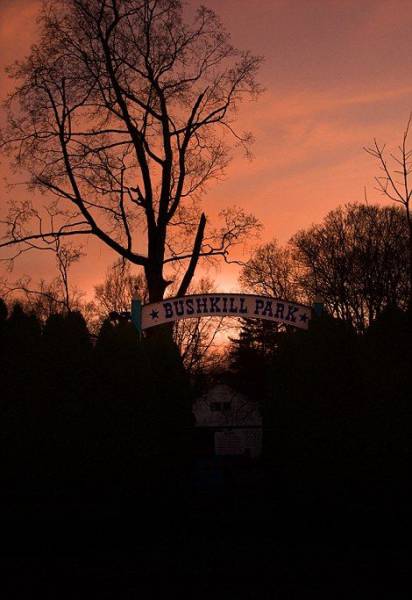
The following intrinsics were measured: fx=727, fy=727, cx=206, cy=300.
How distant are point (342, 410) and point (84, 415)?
4.88 metres

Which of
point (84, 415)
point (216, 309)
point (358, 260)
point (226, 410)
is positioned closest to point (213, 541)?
point (84, 415)

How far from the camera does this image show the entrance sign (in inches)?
617

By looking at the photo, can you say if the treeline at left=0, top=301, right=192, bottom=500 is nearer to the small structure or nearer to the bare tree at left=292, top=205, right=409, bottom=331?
the bare tree at left=292, top=205, right=409, bottom=331

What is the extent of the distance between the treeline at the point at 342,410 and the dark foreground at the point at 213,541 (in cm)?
19

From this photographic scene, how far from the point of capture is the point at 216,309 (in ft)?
51.4

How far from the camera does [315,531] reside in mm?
12406

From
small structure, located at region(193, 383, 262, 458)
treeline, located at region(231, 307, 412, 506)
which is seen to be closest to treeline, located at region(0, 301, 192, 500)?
treeline, located at region(231, 307, 412, 506)

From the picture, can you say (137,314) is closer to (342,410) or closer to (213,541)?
(342,410)

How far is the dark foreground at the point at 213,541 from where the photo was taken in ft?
28.9

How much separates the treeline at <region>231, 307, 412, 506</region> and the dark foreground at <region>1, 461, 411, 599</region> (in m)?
0.19

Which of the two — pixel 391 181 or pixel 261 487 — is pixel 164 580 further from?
pixel 391 181

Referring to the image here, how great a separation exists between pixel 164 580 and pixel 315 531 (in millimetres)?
4038

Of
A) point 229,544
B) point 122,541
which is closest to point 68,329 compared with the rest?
point 122,541

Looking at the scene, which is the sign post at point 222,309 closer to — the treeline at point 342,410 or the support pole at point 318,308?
the support pole at point 318,308
